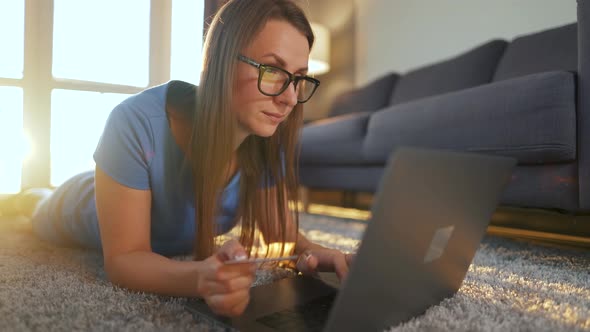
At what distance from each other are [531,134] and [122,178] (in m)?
1.01

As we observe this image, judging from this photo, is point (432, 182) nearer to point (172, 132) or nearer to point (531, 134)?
point (172, 132)

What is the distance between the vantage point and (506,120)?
1.13m

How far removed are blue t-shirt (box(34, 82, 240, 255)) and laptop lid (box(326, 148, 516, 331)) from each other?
0.42 metres

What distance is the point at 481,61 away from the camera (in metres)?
2.00

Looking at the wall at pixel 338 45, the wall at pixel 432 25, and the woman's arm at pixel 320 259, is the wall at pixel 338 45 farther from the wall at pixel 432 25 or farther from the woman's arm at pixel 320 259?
the woman's arm at pixel 320 259

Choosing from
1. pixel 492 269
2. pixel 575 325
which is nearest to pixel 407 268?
pixel 575 325

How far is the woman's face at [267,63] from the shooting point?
0.70 meters

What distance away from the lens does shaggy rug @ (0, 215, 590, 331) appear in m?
0.55

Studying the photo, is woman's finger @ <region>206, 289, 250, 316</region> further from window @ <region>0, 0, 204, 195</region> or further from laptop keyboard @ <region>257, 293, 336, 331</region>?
window @ <region>0, 0, 204, 195</region>

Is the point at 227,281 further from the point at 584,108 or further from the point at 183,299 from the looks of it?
the point at 584,108

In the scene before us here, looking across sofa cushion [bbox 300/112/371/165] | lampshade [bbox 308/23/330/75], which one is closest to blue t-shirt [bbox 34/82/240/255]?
sofa cushion [bbox 300/112/371/165]

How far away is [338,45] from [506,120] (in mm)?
2694

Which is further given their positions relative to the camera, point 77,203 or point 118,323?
point 77,203

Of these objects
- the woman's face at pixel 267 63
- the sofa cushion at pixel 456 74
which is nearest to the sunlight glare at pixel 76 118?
the woman's face at pixel 267 63
